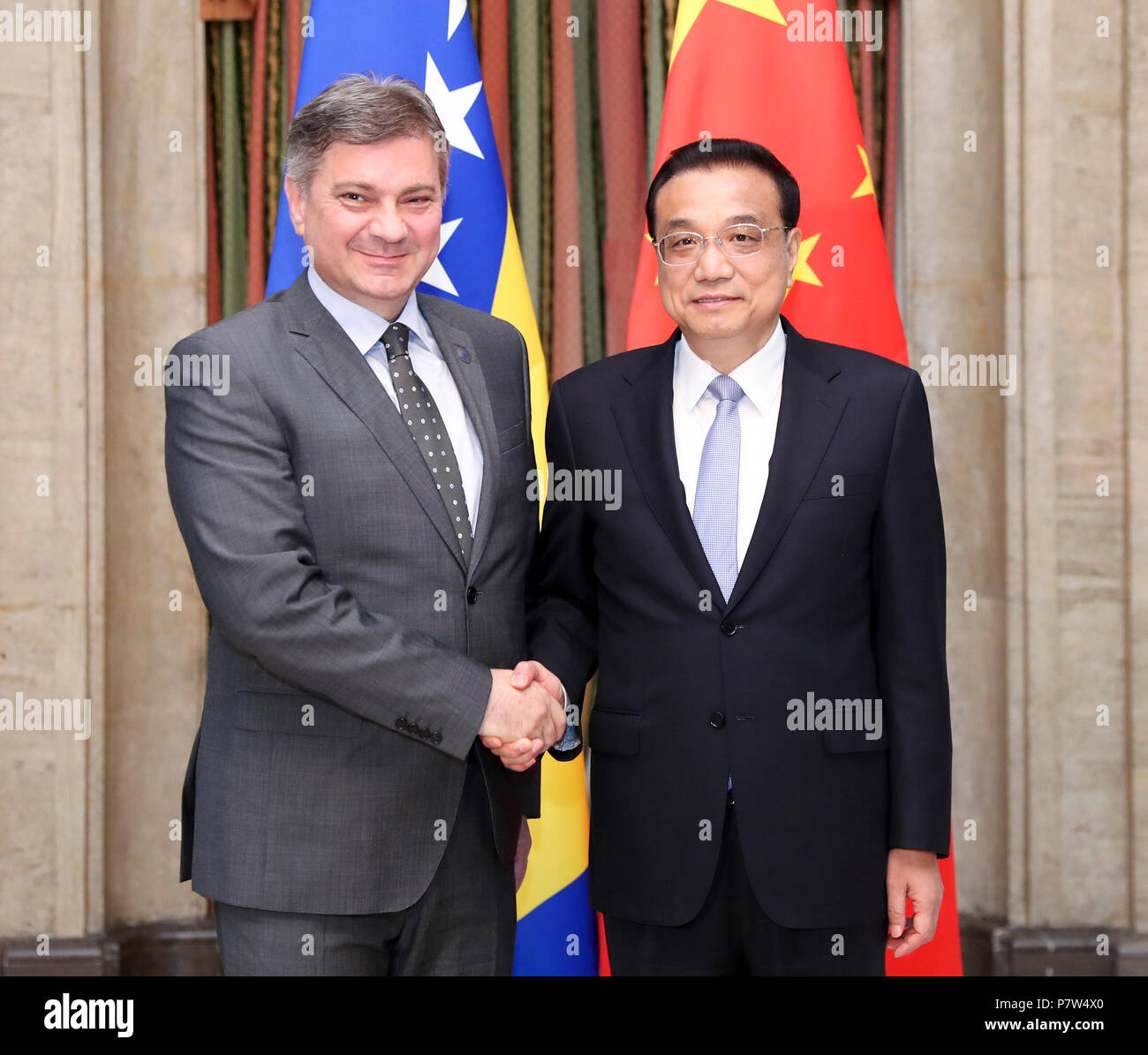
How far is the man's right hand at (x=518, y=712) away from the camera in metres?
1.95

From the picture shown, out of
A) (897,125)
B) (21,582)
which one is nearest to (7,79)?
(21,582)

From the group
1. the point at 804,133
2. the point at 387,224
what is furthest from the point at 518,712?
the point at 804,133

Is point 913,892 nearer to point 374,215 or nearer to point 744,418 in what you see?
point 744,418

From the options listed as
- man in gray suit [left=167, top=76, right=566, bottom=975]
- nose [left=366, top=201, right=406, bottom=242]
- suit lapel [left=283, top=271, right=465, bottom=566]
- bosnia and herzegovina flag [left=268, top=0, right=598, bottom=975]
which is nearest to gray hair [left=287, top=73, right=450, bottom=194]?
man in gray suit [left=167, top=76, right=566, bottom=975]

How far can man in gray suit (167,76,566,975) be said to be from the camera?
6.28 feet

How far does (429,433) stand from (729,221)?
2.10 feet

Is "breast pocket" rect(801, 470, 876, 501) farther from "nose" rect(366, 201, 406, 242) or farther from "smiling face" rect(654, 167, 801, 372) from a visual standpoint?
"nose" rect(366, 201, 406, 242)

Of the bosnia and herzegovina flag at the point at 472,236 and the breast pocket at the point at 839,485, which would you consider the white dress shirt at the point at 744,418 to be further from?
the bosnia and herzegovina flag at the point at 472,236

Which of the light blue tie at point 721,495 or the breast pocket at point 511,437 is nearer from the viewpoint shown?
the light blue tie at point 721,495

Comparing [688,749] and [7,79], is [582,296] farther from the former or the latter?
[688,749]

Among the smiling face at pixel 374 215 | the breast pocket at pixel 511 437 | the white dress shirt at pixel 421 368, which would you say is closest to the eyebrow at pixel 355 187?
the smiling face at pixel 374 215

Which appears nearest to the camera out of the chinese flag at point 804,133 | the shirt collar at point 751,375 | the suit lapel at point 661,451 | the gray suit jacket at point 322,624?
the gray suit jacket at point 322,624

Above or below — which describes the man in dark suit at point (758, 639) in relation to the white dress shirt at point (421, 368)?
below

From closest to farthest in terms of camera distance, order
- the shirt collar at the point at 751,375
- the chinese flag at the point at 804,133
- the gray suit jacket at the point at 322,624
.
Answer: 1. the gray suit jacket at the point at 322,624
2. the shirt collar at the point at 751,375
3. the chinese flag at the point at 804,133
